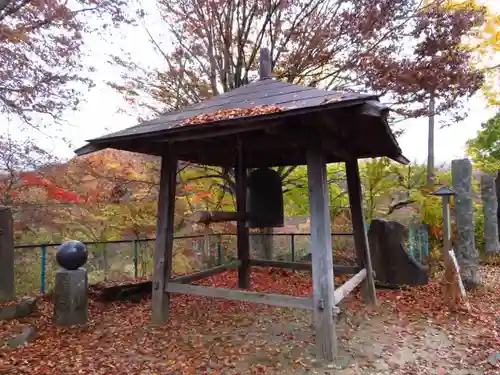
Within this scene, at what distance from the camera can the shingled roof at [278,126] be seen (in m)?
3.15

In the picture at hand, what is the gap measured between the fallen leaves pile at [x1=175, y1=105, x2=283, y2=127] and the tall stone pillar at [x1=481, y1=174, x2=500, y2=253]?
813 centimetres

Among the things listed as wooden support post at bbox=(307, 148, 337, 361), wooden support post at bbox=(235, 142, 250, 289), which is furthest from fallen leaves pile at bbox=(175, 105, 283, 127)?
wooden support post at bbox=(235, 142, 250, 289)

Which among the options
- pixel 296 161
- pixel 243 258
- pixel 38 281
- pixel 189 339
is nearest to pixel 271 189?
pixel 296 161

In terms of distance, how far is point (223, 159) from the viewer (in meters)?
6.16

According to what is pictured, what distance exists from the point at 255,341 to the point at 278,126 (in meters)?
2.44

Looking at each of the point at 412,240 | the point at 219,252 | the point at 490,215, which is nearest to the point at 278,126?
the point at 219,252

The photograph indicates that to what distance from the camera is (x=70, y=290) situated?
176 inches

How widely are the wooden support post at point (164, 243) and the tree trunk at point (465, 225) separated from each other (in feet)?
15.8

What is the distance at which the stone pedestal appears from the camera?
4441 mm

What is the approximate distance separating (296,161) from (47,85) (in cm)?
457

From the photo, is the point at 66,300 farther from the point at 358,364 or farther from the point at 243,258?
the point at 358,364

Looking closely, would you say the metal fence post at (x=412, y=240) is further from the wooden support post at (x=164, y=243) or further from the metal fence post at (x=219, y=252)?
the wooden support post at (x=164, y=243)

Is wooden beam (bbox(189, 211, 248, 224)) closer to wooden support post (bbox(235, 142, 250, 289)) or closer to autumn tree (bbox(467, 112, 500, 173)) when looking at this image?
wooden support post (bbox(235, 142, 250, 289))

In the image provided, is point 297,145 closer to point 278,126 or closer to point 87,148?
point 278,126
